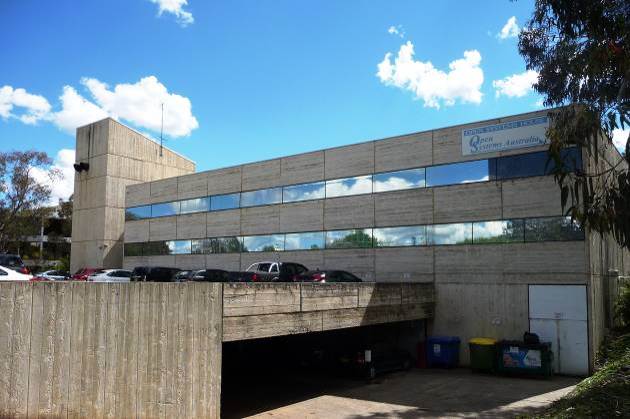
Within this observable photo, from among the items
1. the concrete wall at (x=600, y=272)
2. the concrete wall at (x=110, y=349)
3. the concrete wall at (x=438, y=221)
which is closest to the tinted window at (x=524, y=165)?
the concrete wall at (x=438, y=221)

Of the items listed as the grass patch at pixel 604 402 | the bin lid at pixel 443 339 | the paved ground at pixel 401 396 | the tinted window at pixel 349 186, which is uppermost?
the tinted window at pixel 349 186

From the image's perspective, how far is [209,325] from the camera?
1174cm

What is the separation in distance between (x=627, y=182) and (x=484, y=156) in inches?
490

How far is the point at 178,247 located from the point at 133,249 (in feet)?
17.9

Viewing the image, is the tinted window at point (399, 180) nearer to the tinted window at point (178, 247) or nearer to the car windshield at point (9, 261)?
the tinted window at point (178, 247)

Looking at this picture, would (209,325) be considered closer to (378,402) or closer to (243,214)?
(378,402)

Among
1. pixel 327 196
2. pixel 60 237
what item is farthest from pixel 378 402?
pixel 60 237

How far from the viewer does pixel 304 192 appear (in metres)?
27.4

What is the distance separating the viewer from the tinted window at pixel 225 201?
30575 millimetres

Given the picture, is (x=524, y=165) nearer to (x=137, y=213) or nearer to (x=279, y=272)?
(x=279, y=272)

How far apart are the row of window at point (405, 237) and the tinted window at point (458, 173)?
5.99ft

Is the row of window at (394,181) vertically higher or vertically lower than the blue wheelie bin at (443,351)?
higher

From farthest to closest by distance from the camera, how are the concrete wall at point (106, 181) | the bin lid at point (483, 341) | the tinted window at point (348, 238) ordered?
1. the concrete wall at point (106, 181)
2. the tinted window at point (348, 238)
3. the bin lid at point (483, 341)

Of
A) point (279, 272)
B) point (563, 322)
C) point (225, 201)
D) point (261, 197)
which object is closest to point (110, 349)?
point (279, 272)
